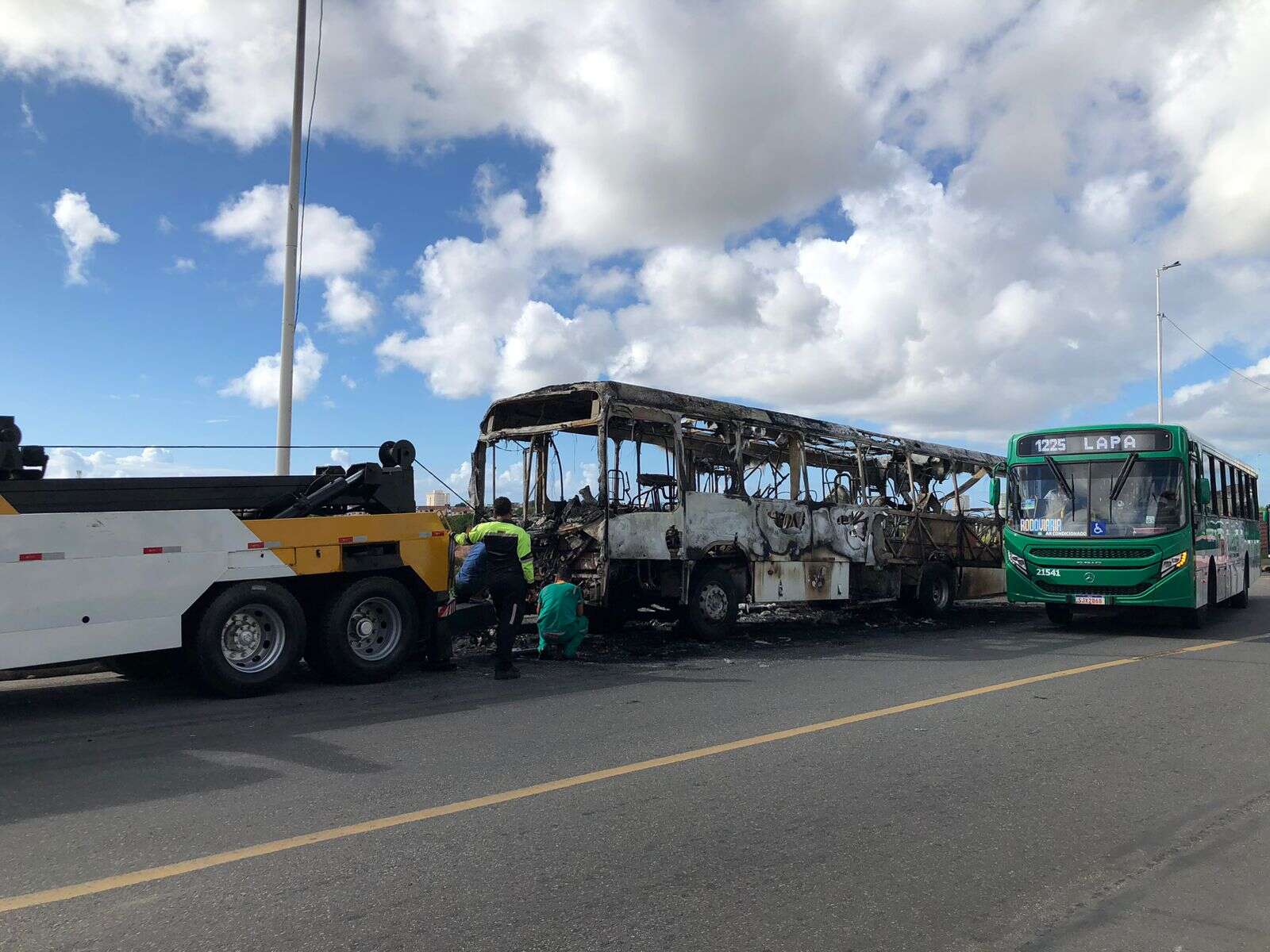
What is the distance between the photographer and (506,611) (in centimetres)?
899

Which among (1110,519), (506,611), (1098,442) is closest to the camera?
(506,611)

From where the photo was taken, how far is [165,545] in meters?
7.48

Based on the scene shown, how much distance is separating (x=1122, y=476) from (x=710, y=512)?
5.57 meters

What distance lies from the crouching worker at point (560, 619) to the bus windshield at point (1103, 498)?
687 cm

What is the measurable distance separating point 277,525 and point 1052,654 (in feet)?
26.3

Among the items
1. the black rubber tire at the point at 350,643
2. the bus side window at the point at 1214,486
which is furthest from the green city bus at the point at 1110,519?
the black rubber tire at the point at 350,643

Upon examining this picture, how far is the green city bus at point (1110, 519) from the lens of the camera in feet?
40.7

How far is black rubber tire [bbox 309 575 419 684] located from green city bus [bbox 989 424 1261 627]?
865cm

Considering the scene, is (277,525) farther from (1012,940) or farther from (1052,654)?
(1052,654)

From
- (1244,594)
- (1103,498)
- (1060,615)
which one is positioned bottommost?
(1060,615)

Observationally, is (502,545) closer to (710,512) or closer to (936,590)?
(710,512)

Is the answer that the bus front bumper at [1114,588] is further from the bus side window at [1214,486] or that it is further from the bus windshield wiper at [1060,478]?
the bus side window at [1214,486]

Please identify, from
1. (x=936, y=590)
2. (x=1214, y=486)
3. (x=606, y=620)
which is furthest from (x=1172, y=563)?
(x=606, y=620)

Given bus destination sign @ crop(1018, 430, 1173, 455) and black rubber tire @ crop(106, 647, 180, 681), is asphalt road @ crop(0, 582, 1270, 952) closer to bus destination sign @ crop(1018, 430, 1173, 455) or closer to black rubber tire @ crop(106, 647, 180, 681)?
black rubber tire @ crop(106, 647, 180, 681)
